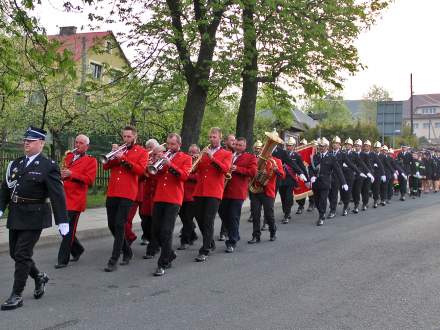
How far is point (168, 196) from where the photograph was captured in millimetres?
8203

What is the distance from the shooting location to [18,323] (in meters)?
5.64

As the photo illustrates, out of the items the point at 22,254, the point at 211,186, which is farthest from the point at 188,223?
the point at 22,254

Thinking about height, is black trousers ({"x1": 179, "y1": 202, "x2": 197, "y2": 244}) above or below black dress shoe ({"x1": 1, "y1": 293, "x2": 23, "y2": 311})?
above

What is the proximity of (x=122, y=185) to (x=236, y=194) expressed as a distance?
231 cm

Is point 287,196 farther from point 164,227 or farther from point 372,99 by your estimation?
point 372,99

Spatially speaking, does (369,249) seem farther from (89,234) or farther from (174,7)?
(174,7)

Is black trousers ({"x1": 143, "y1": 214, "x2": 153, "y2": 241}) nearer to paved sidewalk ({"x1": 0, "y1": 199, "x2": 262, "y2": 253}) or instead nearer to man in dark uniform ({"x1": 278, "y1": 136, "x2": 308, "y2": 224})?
paved sidewalk ({"x1": 0, "y1": 199, "x2": 262, "y2": 253})

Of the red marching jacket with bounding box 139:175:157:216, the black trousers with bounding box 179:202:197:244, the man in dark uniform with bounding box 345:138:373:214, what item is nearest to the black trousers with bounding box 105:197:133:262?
the red marching jacket with bounding box 139:175:157:216

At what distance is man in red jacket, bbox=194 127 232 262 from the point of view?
→ 9.08 m

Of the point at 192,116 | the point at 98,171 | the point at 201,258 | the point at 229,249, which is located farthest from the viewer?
the point at 98,171

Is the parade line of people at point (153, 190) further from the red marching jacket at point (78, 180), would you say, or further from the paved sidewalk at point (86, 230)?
the paved sidewalk at point (86, 230)

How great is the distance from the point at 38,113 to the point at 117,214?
53.8ft

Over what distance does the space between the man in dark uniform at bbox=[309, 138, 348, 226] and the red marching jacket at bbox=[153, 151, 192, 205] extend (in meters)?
6.07

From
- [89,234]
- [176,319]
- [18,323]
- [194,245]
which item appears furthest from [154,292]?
[89,234]
